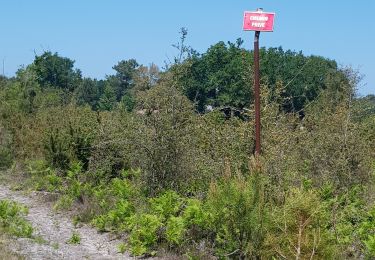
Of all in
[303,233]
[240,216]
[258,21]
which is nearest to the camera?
[303,233]

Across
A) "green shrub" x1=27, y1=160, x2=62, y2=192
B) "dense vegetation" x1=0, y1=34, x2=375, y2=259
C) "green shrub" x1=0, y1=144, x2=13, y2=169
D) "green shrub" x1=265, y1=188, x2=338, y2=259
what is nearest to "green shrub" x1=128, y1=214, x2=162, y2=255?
"dense vegetation" x1=0, y1=34, x2=375, y2=259

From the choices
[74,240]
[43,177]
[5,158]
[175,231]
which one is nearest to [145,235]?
[175,231]

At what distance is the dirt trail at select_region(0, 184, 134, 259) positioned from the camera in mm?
8359

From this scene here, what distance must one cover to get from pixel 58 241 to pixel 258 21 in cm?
460

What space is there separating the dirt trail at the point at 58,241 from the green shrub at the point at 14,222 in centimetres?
20

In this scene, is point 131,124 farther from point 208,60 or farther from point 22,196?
point 208,60

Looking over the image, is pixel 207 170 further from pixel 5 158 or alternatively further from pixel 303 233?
pixel 5 158

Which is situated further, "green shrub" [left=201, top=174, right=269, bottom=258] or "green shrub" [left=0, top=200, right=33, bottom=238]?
"green shrub" [left=0, top=200, right=33, bottom=238]

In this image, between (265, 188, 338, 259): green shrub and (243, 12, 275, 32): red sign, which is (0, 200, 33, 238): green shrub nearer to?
(265, 188, 338, 259): green shrub

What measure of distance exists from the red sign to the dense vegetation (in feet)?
6.33

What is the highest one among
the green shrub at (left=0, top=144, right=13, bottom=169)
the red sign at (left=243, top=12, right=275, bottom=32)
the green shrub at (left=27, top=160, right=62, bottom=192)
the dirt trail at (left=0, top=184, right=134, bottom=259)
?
the red sign at (left=243, top=12, right=275, bottom=32)

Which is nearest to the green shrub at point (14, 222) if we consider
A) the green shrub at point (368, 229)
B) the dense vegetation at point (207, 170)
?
the dense vegetation at point (207, 170)

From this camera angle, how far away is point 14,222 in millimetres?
9875

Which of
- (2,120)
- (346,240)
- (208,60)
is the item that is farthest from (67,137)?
(208,60)
